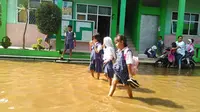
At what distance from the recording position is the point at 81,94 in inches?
275

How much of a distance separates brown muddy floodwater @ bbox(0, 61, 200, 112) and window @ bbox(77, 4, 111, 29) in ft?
25.8

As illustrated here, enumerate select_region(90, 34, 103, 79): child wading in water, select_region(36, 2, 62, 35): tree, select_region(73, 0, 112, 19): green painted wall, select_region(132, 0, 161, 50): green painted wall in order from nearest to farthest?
select_region(90, 34, 103, 79): child wading in water, select_region(36, 2, 62, 35): tree, select_region(73, 0, 112, 19): green painted wall, select_region(132, 0, 161, 50): green painted wall

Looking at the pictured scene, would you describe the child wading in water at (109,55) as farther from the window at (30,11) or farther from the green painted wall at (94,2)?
the green painted wall at (94,2)

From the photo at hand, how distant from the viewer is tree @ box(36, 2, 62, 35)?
14.2m

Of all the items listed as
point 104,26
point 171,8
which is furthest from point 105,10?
point 171,8

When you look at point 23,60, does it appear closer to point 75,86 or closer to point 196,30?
point 75,86

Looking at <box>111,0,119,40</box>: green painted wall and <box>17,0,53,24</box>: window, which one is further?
<box>111,0,119,40</box>: green painted wall

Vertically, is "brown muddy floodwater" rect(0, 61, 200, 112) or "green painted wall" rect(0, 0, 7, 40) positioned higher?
"green painted wall" rect(0, 0, 7, 40)

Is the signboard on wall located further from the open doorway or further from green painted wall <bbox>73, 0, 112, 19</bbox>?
the open doorway

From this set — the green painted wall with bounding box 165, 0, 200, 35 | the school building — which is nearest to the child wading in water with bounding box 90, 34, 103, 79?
the school building

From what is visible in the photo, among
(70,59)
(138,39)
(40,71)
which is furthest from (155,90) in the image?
(138,39)

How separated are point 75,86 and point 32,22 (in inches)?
389

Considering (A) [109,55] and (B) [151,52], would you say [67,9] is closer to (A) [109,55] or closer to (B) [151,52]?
(B) [151,52]

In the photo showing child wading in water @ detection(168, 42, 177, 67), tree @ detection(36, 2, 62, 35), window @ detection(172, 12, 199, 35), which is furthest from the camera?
window @ detection(172, 12, 199, 35)
